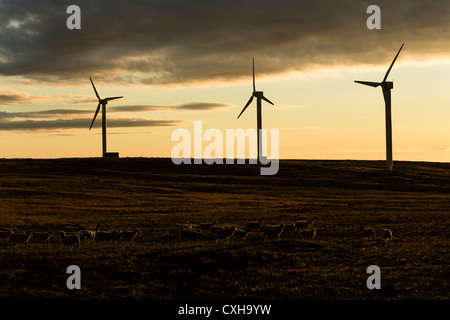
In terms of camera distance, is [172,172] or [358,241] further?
[172,172]

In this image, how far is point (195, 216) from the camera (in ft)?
137

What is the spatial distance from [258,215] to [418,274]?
23.9m

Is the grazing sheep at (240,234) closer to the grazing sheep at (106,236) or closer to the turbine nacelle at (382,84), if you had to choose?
the grazing sheep at (106,236)

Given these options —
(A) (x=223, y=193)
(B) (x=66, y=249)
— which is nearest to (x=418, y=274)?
(B) (x=66, y=249)

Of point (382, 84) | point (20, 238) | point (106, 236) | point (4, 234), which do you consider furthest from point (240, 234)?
point (382, 84)

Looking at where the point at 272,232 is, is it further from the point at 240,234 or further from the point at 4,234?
the point at 4,234

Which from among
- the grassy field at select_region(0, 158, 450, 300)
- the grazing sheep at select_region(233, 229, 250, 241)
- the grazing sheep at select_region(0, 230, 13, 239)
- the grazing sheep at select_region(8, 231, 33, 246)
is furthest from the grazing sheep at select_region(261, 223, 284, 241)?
the grazing sheep at select_region(0, 230, 13, 239)

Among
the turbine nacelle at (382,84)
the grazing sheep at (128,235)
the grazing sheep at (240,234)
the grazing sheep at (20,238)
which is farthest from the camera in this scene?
the turbine nacelle at (382,84)

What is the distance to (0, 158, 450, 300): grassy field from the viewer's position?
17344 mm

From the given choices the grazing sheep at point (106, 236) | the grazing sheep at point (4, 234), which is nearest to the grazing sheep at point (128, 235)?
the grazing sheep at point (106, 236)

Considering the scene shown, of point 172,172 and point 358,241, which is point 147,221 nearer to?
point 358,241

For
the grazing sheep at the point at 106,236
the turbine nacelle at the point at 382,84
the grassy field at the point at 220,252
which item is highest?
the turbine nacelle at the point at 382,84

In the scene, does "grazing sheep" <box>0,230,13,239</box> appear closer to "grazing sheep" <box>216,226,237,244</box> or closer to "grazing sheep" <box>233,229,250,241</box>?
"grazing sheep" <box>216,226,237,244</box>

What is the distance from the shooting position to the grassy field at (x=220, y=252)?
17.3m
